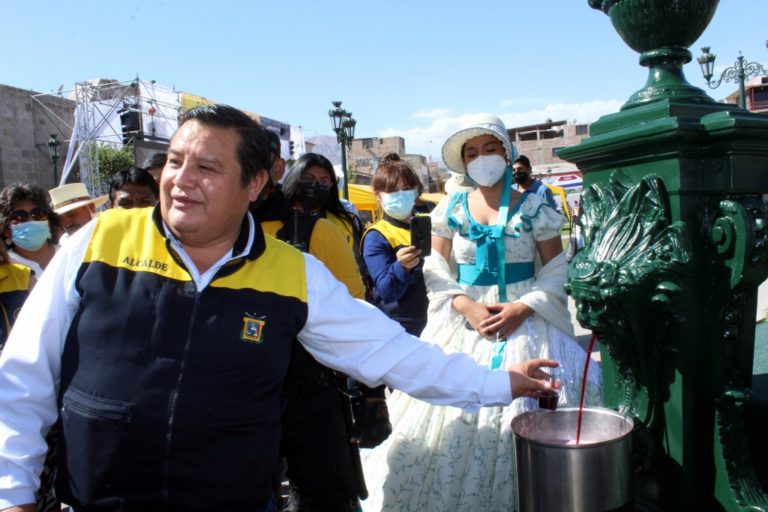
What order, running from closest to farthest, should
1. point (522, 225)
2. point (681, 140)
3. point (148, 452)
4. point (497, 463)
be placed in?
point (148, 452) → point (681, 140) → point (497, 463) → point (522, 225)

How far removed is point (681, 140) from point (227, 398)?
1398 millimetres

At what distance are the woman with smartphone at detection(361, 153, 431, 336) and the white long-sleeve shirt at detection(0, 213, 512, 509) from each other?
141 cm

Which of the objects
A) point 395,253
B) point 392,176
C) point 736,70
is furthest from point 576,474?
point 736,70

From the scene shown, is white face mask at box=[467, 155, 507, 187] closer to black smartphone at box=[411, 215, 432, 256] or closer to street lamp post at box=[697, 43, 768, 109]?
black smartphone at box=[411, 215, 432, 256]

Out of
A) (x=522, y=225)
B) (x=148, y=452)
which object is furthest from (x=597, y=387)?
(x=148, y=452)

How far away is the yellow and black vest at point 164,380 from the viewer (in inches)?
61.9

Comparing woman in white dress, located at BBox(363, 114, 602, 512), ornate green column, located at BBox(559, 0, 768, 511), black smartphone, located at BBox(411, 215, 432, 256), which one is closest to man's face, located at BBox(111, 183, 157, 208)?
black smartphone, located at BBox(411, 215, 432, 256)

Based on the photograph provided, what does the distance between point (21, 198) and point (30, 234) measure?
275 mm

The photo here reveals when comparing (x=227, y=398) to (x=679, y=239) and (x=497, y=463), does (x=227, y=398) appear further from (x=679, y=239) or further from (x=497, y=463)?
(x=497, y=463)

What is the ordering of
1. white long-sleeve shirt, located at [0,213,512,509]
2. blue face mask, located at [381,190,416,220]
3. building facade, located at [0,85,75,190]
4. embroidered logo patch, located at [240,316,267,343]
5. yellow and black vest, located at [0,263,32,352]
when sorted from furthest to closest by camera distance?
building facade, located at [0,85,75,190] < blue face mask, located at [381,190,416,220] < yellow and black vest, located at [0,263,32,352] < embroidered logo patch, located at [240,316,267,343] < white long-sleeve shirt, located at [0,213,512,509]

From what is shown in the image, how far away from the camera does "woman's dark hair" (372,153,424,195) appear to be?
451 cm

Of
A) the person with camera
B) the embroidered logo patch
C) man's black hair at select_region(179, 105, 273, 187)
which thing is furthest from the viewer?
the person with camera

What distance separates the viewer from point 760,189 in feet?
5.58

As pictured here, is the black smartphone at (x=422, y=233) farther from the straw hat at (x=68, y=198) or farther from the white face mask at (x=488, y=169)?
the straw hat at (x=68, y=198)
